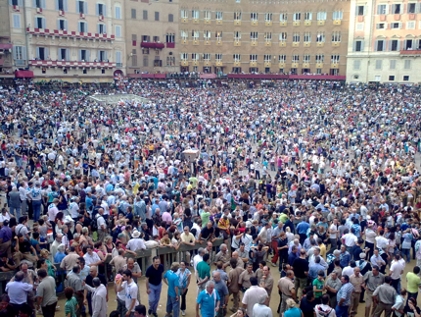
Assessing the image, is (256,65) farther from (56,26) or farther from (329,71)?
(56,26)

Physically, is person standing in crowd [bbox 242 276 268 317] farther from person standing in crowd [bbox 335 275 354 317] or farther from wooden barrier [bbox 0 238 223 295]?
wooden barrier [bbox 0 238 223 295]

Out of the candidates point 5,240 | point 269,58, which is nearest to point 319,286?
point 5,240

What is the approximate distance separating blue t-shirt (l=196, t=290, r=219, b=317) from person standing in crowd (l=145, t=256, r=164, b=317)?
97cm

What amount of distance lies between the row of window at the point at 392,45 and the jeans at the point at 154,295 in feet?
171

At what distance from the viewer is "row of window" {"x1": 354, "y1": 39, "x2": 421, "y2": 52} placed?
52031 mm

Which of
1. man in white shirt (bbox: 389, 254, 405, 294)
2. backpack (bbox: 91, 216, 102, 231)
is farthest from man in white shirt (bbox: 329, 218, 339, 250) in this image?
backpack (bbox: 91, 216, 102, 231)

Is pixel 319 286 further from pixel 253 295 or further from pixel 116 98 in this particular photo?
pixel 116 98

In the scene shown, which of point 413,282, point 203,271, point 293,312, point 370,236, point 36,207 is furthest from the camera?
point 36,207

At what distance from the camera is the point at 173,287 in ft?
26.6

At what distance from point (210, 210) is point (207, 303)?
16.4 ft

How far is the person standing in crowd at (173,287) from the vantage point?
Result: 806 cm

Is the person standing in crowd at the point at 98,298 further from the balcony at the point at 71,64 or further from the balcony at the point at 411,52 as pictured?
the balcony at the point at 411,52

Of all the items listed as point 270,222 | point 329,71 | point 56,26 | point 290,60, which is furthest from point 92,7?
point 270,222

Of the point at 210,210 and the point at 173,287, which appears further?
the point at 210,210
